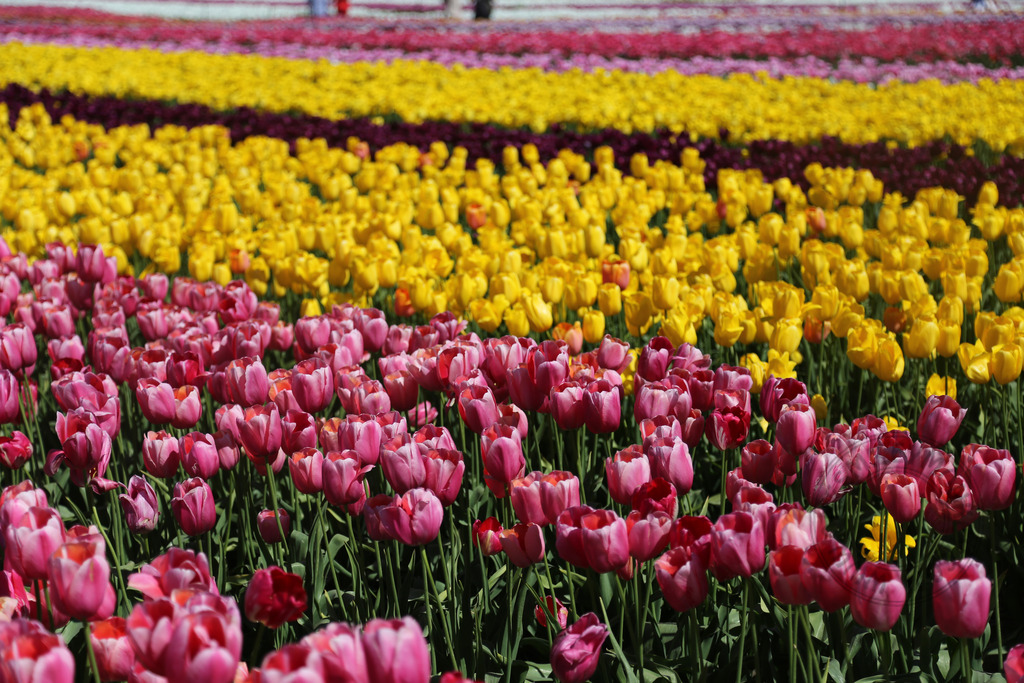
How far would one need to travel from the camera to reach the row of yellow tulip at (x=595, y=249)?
8.82 feet

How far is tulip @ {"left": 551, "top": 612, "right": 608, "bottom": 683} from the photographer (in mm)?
1328

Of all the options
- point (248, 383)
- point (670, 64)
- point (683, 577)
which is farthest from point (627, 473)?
point (670, 64)

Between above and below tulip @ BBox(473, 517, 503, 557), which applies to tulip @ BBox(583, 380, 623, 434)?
above

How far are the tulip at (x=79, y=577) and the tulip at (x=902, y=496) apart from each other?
1.16 m

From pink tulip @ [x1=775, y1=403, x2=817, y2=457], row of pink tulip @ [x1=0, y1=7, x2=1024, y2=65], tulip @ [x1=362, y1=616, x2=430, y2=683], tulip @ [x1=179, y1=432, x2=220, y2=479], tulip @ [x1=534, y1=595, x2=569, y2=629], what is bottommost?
tulip @ [x1=534, y1=595, x2=569, y2=629]

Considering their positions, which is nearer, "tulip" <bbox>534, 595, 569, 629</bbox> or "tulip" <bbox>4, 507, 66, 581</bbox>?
"tulip" <bbox>4, 507, 66, 581</bbox>

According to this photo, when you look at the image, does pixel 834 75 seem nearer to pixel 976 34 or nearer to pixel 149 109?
pixel 976 34

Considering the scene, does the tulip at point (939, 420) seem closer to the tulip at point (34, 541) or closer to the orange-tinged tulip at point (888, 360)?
the orange-tinged tulip at point (888, 360)

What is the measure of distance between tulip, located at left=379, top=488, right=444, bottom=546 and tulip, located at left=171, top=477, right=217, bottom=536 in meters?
0.41

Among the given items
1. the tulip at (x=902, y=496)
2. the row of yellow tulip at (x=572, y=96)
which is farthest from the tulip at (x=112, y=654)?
the row of yellow tulip at (x=572, y=96)

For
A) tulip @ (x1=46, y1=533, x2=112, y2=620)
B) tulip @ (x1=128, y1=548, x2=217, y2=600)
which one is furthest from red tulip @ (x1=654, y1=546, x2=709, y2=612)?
tulip @ (x1=46, y1=533, x2=112, y2=620)

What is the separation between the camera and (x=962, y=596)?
124 cm

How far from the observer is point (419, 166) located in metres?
7.09

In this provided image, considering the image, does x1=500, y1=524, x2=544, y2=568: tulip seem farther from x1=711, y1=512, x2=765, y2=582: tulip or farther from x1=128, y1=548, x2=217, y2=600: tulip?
x1=128, y1=548, x2=217, y2=600: tulip
